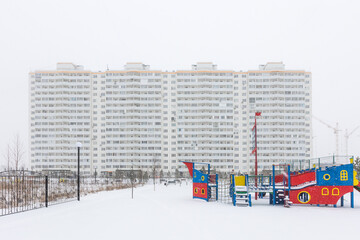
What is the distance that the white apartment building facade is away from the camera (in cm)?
9562

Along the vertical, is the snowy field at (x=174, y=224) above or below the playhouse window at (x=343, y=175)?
below

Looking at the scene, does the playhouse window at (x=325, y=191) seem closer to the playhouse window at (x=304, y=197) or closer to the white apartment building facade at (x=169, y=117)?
the playhouse window at (x=304, y=197)

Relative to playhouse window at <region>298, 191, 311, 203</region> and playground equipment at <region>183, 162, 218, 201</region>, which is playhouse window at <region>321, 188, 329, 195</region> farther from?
playground equipment at <region>183, 162, 218, 201</region>

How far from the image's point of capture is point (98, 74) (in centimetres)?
10012

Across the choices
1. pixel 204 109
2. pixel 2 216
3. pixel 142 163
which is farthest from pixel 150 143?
pixel 2 216

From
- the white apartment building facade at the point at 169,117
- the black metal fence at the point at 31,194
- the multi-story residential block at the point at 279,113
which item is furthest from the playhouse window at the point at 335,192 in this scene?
the multi-story residential block at the point at 279,113

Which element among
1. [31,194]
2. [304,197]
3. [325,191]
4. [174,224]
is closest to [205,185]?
[304,197]

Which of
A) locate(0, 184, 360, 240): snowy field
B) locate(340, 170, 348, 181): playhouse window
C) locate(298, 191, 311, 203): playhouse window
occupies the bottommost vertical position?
locate(298, 191, 311, 203): playhouse window

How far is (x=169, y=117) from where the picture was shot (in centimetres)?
9838

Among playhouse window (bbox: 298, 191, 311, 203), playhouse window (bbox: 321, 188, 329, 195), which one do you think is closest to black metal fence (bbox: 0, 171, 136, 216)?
playhouse window (bbox: 298, 191, 311, 203)

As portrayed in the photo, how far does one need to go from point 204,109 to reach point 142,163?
2566 cm

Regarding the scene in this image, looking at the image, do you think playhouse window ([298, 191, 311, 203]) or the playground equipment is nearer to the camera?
playhouse window ([298, 191, 311, 203])

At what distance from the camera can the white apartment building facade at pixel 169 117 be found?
314ft

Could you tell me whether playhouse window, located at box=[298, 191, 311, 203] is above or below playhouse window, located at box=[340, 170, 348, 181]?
below
